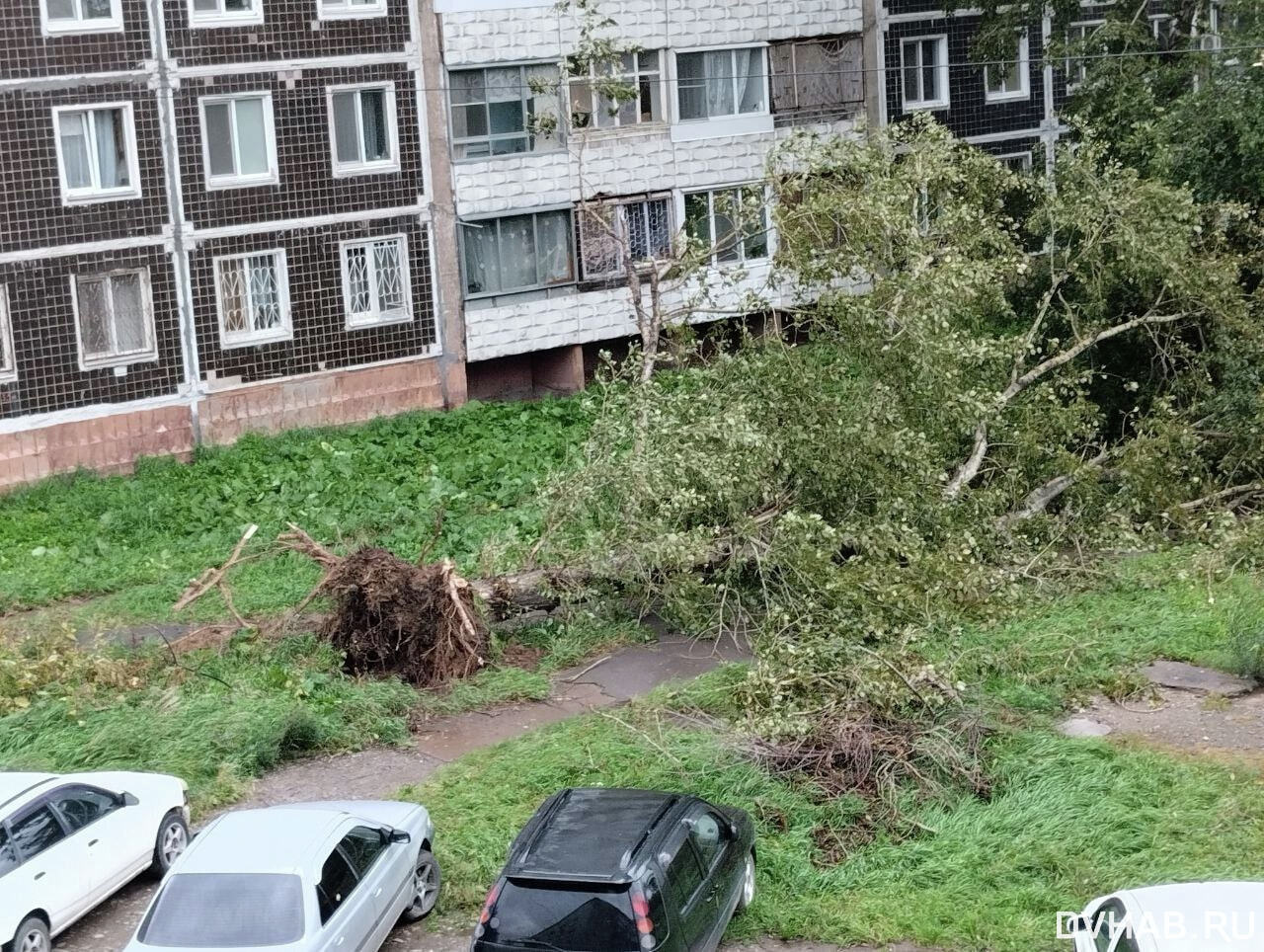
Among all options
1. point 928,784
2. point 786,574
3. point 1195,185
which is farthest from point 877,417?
point 1195,185

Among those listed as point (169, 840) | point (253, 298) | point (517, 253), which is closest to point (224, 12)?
point (253, 298)

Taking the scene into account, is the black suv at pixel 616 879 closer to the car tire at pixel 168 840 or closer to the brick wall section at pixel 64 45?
the car tire at pixel 168 840

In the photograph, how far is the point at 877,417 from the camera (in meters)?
16.4

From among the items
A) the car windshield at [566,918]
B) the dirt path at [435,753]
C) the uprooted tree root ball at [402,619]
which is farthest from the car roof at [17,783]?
the uprooted tree root ball at [402,619]

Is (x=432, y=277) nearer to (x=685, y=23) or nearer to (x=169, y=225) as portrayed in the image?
(x=169, y=225)

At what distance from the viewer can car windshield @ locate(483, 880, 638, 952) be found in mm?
8562

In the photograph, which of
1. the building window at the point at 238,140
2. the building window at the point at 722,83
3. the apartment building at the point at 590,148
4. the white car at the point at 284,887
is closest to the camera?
the white car at the point at 284,887

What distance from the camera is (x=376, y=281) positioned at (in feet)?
87.7

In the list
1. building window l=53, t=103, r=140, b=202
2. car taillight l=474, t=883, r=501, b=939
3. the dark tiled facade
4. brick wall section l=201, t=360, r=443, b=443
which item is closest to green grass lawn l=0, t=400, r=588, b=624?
brick wall section l=201, t=360, r=443, b=443

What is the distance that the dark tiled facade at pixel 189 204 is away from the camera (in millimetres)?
22828

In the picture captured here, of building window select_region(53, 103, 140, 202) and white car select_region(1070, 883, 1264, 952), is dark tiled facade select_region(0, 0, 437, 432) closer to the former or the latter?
building window select_region(53, 103, 140, 202)

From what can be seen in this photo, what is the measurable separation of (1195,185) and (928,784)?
12.1m

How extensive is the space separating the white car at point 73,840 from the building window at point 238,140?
15.3 m

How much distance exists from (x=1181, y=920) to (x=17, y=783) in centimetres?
752
